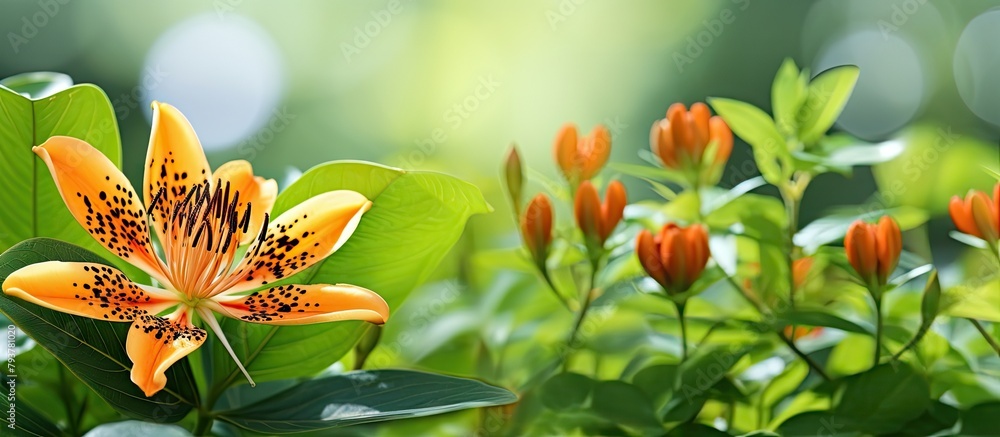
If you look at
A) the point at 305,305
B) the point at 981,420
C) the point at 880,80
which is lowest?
the point at 880,80

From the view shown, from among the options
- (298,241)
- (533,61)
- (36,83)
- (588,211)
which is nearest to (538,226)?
(588,211)

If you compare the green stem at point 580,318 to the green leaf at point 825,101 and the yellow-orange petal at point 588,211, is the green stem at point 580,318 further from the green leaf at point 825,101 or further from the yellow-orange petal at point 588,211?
the green leaf at point 825,101

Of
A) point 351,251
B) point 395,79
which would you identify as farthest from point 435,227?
point 395,79

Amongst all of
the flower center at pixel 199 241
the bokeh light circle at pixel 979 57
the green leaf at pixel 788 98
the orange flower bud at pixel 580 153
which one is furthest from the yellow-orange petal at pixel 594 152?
the bokeh light circle at pixel 979 57

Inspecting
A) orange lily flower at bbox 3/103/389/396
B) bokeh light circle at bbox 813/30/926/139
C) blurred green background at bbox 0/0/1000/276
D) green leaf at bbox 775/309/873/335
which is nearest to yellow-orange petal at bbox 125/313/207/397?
orange lily flower at bbox 3/103/389/396

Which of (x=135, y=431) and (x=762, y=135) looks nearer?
(x=135, y=431)

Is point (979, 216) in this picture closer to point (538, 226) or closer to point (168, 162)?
point (538, 226)
